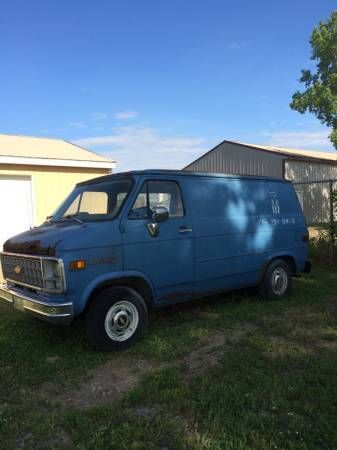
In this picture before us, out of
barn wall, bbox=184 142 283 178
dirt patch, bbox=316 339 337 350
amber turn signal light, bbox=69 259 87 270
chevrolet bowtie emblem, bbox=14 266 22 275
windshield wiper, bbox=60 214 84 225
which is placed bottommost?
dirt patch, bbox=316 339 337 350

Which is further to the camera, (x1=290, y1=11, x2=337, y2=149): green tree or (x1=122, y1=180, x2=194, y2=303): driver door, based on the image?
(x1=290, y1=11, x2=337, y2=149): green tree

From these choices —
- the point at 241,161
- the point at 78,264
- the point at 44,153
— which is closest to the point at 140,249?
the point at 78,264

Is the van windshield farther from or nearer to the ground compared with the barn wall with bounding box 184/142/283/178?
nearer to the ground

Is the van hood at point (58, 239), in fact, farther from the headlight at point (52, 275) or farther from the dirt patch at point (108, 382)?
the dirt patch at point (108, 382)

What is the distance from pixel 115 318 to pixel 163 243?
1150 mm

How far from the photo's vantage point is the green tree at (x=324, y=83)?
81.9ft

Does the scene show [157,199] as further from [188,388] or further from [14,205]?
[14,205]

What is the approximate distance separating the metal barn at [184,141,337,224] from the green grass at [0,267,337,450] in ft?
65.9

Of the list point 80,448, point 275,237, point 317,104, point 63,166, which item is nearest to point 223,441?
point 80,448

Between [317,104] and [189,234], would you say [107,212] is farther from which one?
[317,104]

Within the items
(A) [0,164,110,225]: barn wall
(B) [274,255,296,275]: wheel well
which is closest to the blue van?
(B) [274,255,296,275]: wheel well

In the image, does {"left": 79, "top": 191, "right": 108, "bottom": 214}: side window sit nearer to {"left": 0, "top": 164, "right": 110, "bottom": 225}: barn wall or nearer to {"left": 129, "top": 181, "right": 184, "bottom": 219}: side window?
{"left": 129, "top": 181, "right": 184, "bottom": 219}: side window

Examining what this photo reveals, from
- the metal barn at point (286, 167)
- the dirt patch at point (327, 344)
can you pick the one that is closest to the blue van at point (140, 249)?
the dirt patch at point (327, 344)

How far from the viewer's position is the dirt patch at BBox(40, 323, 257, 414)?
151 inches
